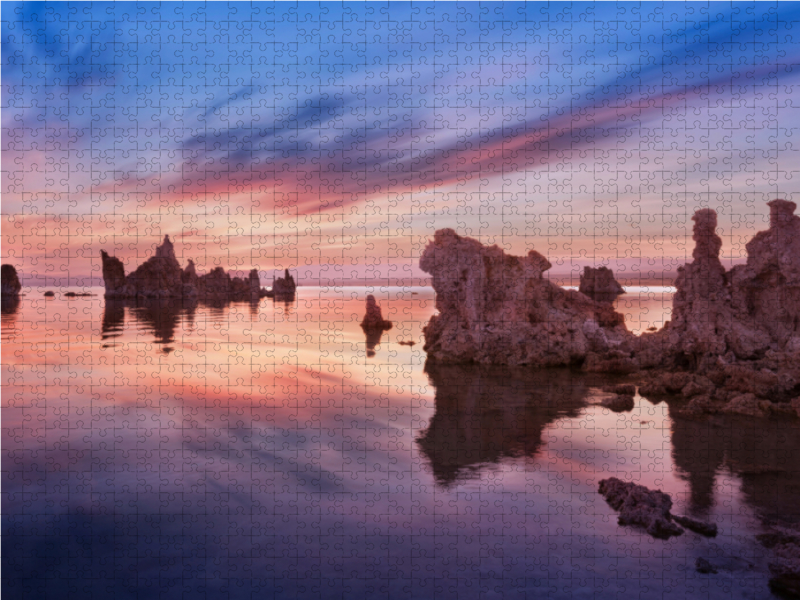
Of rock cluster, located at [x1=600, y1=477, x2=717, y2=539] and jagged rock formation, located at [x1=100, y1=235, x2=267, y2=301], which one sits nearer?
rock cluster, located at [x1=600, y1=477, x2=717, y2=539]

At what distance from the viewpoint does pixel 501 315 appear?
94.3ft

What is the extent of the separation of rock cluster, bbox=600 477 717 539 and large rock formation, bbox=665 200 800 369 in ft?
44.2

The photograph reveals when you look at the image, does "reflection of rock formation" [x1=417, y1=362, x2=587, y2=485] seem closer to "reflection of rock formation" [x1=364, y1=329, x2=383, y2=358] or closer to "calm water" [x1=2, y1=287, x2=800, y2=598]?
"calm water" [x1=2, y1=287, x2=800, y2=598]

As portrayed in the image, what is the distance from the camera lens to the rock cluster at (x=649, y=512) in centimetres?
1030

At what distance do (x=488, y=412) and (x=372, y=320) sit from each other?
2466cm

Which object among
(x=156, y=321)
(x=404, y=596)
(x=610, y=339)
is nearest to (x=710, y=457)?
(x=404, y=596)

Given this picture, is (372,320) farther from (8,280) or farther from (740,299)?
(8,280)

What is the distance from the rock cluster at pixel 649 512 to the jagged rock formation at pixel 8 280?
118 metres

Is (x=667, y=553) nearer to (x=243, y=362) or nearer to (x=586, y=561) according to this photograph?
(x=586, y=561)

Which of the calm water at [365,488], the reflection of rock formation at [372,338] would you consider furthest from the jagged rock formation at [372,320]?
the calm water at [365,488]

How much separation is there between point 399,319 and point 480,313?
23.9 meters

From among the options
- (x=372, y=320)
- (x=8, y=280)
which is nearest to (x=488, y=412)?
(x=372, y=320)

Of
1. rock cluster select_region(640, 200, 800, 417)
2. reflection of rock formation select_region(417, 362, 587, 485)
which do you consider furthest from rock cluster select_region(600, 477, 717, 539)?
rock cluster select_region(640, 200, 800, 417)

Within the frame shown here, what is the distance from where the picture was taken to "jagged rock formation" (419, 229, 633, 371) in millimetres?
27062
